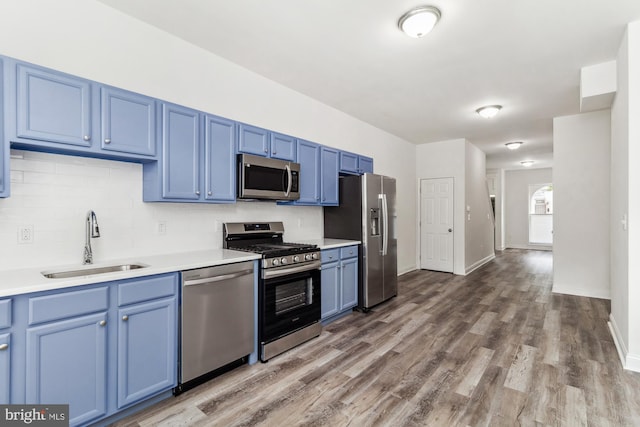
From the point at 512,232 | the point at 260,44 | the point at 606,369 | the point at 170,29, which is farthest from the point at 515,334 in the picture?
the point at 512,232

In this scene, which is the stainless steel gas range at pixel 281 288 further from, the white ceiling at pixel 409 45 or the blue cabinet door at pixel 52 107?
the white ceiling at pixel 409 45

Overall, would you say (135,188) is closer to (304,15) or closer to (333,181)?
(304,15)

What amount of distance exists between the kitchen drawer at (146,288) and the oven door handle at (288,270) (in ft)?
2.63

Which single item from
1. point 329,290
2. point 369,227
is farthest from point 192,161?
point 369,227

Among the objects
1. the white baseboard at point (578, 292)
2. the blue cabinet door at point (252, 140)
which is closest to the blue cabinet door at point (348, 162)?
the blue cabinet door at point (252, 140)

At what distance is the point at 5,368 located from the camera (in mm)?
1542

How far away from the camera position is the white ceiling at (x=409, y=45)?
7.83ft

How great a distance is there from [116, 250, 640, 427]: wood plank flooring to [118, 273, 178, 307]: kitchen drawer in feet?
2.54

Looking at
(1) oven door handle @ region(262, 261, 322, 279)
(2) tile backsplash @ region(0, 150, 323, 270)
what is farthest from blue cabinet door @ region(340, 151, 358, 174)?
(2) tile backsplash @ region(0, 150, 323, 270)

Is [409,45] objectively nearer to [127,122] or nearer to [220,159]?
[220,159]

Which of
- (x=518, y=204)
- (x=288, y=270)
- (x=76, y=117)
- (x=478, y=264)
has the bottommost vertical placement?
(x=478, y=264)

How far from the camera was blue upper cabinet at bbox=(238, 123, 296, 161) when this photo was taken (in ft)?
9.86

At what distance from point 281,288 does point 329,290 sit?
33.3 inches

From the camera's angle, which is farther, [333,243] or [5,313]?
[333,243]
